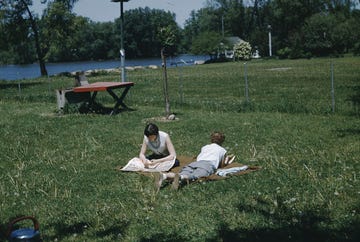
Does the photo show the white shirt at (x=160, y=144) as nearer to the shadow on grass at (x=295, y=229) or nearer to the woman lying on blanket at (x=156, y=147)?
the woman lying on blanket at (x=156, y=147)

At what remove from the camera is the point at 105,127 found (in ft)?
44.3

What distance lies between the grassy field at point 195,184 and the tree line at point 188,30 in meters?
5.33

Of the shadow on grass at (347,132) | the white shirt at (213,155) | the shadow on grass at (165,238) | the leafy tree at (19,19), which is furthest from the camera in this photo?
the leafy tree at (19,19)

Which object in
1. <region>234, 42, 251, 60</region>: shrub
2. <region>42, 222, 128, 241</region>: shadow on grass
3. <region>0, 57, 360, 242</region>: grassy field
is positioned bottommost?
<region>42, 222, 128, 241</region>: shadow on grass

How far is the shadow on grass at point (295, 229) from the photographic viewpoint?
529 cm

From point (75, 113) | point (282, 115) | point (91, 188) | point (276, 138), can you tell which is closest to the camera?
point (91, 188)

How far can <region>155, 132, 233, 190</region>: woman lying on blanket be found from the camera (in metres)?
7.39

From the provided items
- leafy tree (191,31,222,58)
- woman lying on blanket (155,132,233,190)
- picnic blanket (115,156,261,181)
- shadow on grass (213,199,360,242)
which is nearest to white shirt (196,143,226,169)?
woman lying on blanket (155,132,233,190)

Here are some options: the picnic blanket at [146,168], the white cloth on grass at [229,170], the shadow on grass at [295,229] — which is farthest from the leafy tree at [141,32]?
the shadow on grass at [295,229]

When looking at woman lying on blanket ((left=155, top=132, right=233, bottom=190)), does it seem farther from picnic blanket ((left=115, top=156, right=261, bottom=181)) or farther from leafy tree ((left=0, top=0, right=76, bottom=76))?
leafy tree ((left=0, top=0, right=76, bottom=76))

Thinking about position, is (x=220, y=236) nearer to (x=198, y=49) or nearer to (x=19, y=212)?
(x=19, y=212)

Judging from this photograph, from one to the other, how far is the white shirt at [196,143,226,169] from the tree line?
883 centimetres

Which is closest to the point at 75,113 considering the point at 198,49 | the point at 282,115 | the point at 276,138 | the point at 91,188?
the point at 282,115

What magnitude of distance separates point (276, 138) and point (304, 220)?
5282mm
